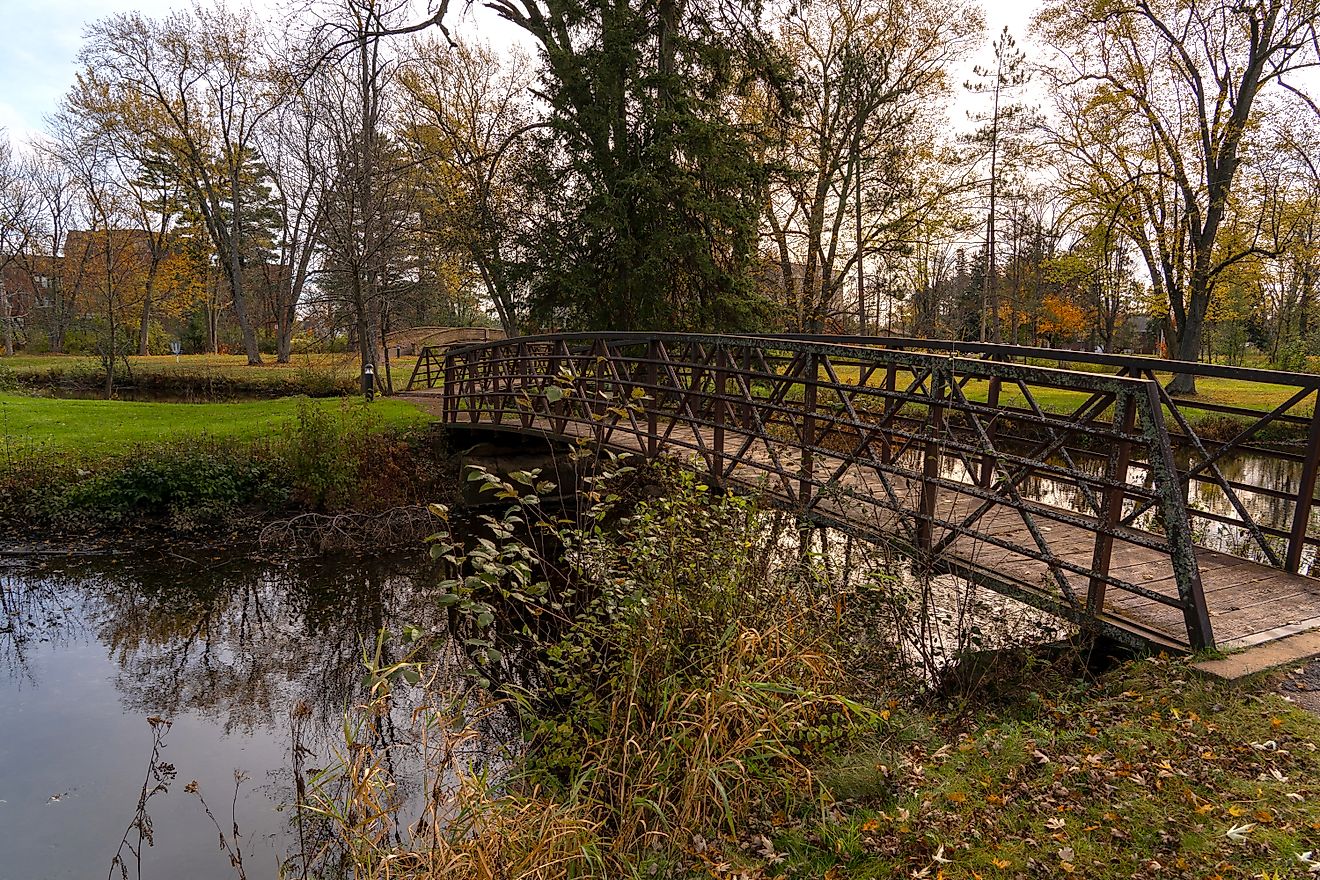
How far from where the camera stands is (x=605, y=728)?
13.6ft

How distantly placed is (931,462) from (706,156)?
1043 centimetres

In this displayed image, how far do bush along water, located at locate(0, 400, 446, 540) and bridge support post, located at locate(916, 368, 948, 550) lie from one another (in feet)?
28.2

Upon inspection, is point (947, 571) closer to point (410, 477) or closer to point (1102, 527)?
point (1102, 527)

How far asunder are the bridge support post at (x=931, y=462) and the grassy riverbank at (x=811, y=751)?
41 centimetres

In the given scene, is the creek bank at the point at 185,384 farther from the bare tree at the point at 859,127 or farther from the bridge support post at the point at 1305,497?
the bridge support post at the point at 1305,497

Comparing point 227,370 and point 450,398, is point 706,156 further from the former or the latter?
point 227,370

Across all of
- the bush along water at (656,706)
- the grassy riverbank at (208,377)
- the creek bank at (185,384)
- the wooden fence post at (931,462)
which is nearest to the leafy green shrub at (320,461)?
the bush along water at (656,706)

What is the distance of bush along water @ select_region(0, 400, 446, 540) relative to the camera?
1038 cm

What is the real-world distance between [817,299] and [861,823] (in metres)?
17.9

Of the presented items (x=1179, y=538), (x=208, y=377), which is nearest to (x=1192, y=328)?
(x=1179, y=538)

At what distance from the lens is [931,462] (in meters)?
5.18

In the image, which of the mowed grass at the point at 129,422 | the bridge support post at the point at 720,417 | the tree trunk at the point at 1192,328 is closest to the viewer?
the bridge support post at the point at 720,417

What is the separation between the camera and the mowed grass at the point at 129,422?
11.9 meters

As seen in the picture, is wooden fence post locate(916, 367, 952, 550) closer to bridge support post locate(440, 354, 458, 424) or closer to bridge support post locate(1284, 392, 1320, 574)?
bridge support post locate(1284, 392, 1320, 574)
